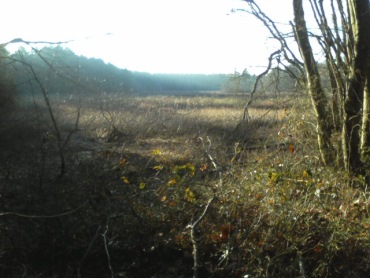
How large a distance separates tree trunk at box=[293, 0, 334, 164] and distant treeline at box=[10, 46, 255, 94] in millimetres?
1350

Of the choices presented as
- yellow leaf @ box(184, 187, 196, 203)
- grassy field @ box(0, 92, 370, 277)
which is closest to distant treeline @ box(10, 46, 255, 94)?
grassy field @ box(0, 92, 370, 277)

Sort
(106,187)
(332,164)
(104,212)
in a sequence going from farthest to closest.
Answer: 1. (332,164)
2. (106,187)
3. (104,212)

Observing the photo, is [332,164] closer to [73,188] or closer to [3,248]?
[73,188]

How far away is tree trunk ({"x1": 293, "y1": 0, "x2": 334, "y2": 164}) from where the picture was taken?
791 centimetres

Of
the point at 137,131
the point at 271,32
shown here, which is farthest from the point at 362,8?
the point at 137,131

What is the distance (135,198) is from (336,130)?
3748 millimetres

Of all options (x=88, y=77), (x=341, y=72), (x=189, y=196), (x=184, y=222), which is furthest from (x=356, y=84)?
(x=88, y=77)

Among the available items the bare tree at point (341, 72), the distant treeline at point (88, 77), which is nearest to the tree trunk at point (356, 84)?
the bare tree at point (341, 72)

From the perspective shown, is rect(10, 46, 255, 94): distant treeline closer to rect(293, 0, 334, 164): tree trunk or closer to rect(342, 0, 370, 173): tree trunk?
rect(293, 0, 334, 164): tree trunk

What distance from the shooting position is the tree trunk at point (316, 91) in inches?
312

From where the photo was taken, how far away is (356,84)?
6.82 meters

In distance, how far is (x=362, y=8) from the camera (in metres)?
6.50

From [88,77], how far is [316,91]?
197 inches

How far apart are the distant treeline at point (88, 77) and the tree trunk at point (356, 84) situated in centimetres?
270
